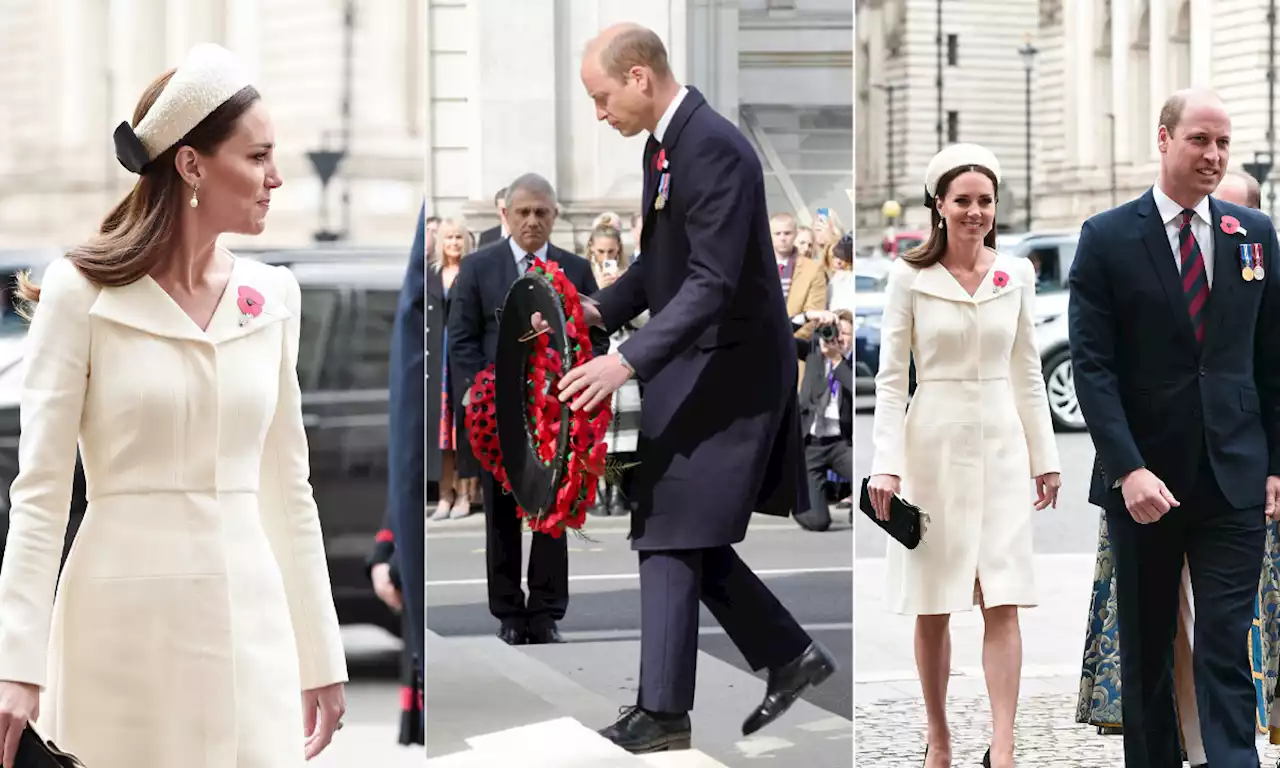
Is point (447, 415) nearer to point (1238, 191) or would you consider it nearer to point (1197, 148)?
point (1197, 148)

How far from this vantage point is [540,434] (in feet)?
15.8

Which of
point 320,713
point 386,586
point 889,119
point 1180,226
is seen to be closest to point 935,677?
point 1180,226

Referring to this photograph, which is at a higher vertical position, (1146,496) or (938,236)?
(938,236)

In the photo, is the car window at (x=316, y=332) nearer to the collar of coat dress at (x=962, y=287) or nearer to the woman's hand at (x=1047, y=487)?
the collar of coat dress at (x=962, y=287)

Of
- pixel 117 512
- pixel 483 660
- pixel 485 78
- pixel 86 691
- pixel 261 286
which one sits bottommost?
pixel 483 660

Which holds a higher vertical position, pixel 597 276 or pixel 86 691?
pixel 597 276

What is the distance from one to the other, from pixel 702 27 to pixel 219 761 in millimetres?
2712

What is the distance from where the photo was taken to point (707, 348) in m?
4.77

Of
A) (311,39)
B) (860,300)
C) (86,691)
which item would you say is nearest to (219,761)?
(86,691)

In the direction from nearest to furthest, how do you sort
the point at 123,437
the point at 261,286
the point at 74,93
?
the point at 123,437
the point at 261,286
the point at 74,93

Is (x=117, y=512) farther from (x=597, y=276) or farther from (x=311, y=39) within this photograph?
(x=311, y=39)

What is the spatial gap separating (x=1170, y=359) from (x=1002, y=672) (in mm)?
990

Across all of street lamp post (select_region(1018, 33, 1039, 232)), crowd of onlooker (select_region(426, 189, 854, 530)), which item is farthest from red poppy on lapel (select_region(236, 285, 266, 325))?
street lamp post (select_region(1018, 33, 1039, 232))

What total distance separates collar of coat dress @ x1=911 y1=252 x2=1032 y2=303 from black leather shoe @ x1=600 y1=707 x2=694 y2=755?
1.25 m
